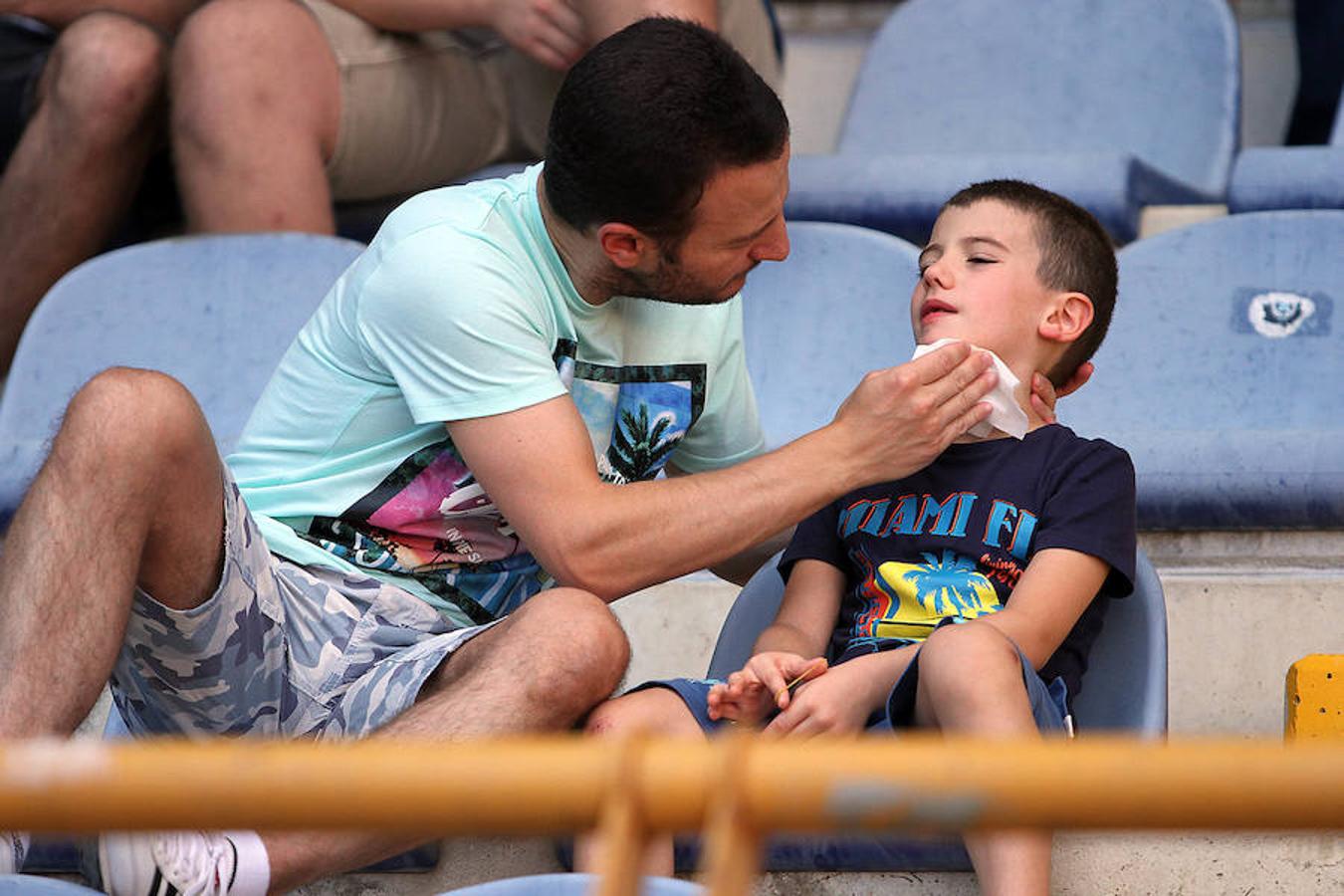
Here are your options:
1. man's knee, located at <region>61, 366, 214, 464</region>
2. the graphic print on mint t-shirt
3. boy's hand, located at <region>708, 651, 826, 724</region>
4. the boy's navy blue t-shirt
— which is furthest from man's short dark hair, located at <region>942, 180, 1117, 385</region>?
man's knee, located at <region>61, 366, 214, 464</region>

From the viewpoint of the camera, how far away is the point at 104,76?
270 cm

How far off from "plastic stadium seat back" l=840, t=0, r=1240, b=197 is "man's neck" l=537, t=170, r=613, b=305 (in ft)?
5.01

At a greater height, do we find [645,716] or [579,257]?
[579,257]

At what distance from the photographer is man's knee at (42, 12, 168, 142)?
2701 mm

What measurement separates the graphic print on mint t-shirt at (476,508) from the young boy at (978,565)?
0.65 feet

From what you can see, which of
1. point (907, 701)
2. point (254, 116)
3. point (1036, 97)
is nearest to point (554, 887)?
point (907, 701)

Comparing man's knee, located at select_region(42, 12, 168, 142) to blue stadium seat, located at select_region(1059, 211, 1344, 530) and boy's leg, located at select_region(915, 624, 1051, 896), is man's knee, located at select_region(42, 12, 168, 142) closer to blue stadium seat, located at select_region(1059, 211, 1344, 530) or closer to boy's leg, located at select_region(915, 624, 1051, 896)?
blue stadium seat, located at select_region(1059, 211, 1344, 530)

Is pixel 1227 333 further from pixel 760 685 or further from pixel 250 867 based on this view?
pixel 250 867

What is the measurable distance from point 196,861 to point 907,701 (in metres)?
0.60

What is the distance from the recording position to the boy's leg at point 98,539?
1488 mm

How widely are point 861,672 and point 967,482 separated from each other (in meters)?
0.26

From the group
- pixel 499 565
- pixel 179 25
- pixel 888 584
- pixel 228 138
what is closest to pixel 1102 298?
pixel 888 584

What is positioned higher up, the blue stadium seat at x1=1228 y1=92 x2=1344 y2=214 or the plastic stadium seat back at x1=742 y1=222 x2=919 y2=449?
the blue stadium seat at x1=1228 y1=92 x2=1344 y2=214

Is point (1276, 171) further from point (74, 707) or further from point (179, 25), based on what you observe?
point (74, 707)
